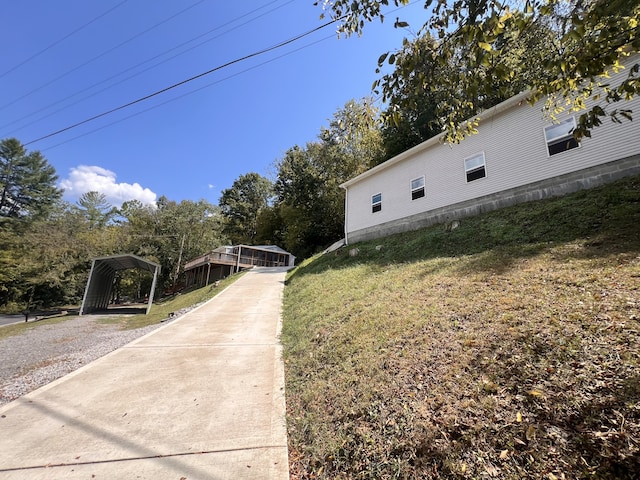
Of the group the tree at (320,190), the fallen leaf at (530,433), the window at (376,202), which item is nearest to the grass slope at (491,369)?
the fallen leaf at (530,433)

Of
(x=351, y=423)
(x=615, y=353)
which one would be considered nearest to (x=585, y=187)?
(x=615, y=353)

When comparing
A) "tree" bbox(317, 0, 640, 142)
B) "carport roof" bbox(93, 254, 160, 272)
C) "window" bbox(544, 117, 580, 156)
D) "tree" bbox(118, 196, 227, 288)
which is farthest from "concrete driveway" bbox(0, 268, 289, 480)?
"tree" bbox(118, 196, 227, 288)

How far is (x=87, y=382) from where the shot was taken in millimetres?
3988

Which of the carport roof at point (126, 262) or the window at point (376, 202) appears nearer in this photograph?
→ the window at point (376, 202)

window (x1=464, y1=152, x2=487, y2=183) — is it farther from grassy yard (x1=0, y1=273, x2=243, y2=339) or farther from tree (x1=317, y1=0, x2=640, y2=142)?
grassy yard (x1=0, y1=273, x2=243, y2=339)

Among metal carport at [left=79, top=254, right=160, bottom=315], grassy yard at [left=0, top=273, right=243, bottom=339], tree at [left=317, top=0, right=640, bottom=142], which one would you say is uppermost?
tree at [left=317, top=0, right=640, bottom=142]

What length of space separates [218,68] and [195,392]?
20.5 feet

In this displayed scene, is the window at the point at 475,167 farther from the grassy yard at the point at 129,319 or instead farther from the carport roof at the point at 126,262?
the carport roof at the point at 126,262

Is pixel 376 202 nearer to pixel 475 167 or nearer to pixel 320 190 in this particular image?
pixel 475 167

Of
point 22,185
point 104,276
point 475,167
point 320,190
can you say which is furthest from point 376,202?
point 22,185

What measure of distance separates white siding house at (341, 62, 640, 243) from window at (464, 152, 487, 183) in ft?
0.10

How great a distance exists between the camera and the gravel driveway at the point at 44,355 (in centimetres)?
441

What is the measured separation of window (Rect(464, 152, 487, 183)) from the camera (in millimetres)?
9109

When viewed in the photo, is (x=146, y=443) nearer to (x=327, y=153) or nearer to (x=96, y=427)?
(x=96, y=427)
